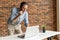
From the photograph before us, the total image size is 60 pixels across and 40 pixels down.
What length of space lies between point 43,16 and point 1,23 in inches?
65.6

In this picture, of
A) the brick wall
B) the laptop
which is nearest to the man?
the laptop

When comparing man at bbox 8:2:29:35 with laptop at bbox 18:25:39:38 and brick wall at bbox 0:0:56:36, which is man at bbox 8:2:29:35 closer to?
laptop at bbox 18:25:39:38

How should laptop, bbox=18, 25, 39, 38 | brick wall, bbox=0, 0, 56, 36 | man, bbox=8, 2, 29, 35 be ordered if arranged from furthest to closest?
brick wall, bbox=0, 0, 56, 36, man, bbox=8, 2, 29, 35, laptop, bbox=18, 25, 39, 38

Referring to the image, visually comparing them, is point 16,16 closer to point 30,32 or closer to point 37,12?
point 30,32

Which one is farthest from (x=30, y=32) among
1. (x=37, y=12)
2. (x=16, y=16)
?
(x=37, y=12)

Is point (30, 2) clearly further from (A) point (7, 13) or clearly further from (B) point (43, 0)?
(A) point (7, 13)

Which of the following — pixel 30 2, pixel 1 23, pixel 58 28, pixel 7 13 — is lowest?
pixel 58 28

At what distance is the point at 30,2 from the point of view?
15.9ft

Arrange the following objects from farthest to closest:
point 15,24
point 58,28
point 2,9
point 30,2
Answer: point 58,28 < point 30,2 < point 2,9 < point 15,24

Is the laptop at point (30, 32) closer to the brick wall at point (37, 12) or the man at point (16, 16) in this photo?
the man at point (16, 16)

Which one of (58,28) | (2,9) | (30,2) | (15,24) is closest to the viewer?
(15,24)

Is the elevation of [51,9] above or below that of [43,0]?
below

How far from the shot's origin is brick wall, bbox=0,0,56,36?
4.27 metres

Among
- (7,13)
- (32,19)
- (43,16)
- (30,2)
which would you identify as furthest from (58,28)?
(7,13)
